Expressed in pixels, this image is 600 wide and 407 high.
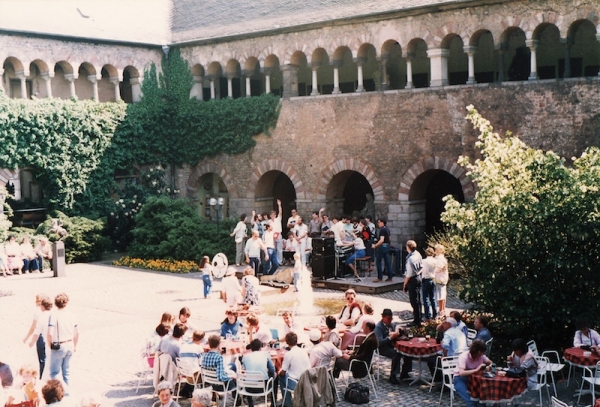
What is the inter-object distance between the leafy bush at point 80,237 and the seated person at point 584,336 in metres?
18.0

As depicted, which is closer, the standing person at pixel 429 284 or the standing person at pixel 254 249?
the standing person at pixel 429 284

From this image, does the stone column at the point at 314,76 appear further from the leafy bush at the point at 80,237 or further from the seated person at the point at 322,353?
the seated person at the point at 322,353

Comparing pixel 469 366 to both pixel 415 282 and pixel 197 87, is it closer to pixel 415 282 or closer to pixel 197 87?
pixel 415 282

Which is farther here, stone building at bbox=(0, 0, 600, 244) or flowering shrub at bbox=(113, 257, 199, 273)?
flowering shrub at bbox=(113, 257, 199, 273)

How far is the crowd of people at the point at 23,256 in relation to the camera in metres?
24.6

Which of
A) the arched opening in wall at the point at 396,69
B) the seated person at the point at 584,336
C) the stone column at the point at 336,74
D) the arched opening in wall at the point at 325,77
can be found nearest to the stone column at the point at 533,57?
the arched opening in wall at the point at 396,69

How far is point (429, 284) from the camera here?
16.2 metres

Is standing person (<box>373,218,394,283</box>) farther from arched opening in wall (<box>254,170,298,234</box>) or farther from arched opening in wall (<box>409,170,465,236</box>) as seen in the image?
arched opening in wall (<box>254,170,298,234</box>)

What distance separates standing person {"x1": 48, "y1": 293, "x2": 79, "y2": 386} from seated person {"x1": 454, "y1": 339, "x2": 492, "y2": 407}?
207 inches

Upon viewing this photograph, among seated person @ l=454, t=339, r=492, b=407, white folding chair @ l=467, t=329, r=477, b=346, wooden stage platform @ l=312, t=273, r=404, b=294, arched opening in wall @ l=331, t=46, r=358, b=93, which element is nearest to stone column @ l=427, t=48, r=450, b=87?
arched opening in wall @ l=331, t=46, r=358, b=93

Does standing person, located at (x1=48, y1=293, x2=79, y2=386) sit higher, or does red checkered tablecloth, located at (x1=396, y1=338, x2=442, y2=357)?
standing person, located at (x1=48, y1=293, x2=79, y2=386)

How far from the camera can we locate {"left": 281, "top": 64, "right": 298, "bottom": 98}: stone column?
91.4 feet

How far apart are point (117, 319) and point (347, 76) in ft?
45.3

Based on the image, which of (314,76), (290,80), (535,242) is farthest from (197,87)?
(535,242)
